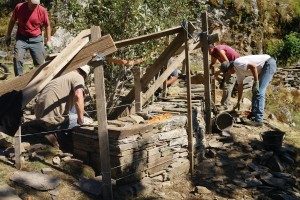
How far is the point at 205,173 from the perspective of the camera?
238 inches

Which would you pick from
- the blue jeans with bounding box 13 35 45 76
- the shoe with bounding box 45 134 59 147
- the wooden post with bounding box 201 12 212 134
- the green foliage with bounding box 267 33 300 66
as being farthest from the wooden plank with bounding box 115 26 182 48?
the green foliage with bounding box 267 33 300 66

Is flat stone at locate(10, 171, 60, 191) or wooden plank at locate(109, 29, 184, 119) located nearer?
flat stone at locate(10, 171, 60, 191)

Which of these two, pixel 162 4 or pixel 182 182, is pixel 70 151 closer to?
pixel 182 182

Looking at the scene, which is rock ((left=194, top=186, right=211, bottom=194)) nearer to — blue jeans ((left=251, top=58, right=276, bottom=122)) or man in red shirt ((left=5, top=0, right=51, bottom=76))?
blue jeans ((left=251, top=58, right=276, bottom=122))

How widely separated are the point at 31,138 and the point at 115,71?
2.16m

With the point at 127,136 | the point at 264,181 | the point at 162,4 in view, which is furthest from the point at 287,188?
the point at 162,4

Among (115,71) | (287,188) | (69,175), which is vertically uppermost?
(115,71)

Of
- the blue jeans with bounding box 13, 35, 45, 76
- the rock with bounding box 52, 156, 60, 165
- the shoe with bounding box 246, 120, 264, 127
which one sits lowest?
the shoe with bounding box 246, 120, 264, 127

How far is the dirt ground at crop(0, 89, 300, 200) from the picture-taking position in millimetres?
4520

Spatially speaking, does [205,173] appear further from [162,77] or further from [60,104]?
[60,104]

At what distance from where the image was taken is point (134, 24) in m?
6.89

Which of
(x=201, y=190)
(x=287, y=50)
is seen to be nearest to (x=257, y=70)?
(x=201, y=190)

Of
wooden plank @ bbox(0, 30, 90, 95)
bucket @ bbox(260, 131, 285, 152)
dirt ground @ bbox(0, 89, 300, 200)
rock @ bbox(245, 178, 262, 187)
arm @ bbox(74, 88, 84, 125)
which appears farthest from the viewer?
bucket @ bbox(260, 131, 285, 152)

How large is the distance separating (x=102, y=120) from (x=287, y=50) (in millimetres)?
12589
